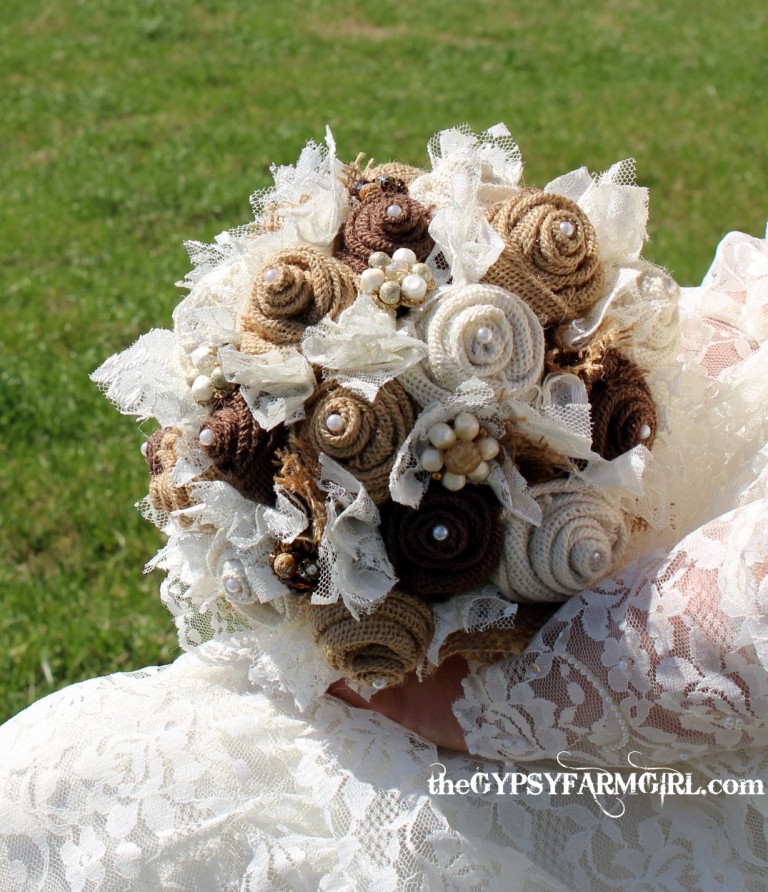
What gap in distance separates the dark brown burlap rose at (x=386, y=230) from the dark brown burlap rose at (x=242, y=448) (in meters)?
0.26

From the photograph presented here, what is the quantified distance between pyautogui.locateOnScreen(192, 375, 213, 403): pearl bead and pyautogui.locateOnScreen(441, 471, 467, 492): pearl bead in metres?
0.35

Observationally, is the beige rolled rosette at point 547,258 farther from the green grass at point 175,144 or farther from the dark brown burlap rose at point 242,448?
the green grass at point 175,144

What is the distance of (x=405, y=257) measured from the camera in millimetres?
1407

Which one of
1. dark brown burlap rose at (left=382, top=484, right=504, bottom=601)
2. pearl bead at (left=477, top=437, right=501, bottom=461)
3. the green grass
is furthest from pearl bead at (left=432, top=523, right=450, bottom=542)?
the green grass

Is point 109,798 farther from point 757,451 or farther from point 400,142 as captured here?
point 400,142

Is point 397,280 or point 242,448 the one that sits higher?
point 397,280

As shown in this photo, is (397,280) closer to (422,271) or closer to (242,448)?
(422,271)

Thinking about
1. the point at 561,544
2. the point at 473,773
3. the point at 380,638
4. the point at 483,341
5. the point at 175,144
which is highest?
the point at 483,341

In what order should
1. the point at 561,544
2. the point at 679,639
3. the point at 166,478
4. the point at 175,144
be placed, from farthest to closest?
the point at 175,144
the point at 166,478
the point at 561,544
the point at 679,639

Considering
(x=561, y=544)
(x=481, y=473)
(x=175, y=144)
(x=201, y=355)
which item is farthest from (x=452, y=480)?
(x=175, y=144)

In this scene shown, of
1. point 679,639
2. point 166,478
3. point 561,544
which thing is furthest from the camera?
point 166,478

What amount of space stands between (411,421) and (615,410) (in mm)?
295

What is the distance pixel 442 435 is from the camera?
1.36 metres

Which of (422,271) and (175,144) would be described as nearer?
(422,271)
